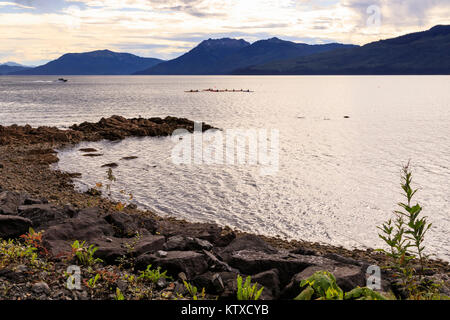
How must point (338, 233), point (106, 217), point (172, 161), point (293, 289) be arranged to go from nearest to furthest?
1. point (293, 289)
2. point (106, 217)
3. point (338, 233)
4. point (172, 161)

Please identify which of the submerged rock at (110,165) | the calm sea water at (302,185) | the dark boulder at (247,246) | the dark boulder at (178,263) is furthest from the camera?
the submerged rock at (110,165)

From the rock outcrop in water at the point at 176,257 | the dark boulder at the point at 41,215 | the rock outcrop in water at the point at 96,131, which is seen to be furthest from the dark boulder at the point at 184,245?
the rock outcrop in water at the point at 96,131

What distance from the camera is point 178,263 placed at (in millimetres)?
9477

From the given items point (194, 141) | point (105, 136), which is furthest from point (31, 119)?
point (194, 141)

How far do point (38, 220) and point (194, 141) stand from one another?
99.0 ft

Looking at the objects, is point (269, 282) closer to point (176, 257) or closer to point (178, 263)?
point (178, 263)

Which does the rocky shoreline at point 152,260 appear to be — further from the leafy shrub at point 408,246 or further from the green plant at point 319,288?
the green plant at point 319,288

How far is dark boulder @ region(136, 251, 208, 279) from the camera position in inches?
372

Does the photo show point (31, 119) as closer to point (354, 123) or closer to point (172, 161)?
point (172, 161)

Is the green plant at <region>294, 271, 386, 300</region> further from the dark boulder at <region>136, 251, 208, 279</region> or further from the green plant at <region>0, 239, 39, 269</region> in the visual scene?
the green plant at <region>0, 239, 39, 269</region>

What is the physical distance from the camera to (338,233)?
1741 centimetres

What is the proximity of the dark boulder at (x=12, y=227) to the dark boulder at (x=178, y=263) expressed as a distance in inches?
170

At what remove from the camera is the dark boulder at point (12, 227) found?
11.1 metres

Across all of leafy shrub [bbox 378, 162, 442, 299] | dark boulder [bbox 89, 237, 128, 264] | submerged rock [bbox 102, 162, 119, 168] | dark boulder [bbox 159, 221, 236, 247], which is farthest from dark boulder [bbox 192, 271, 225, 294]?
submerged rock [bbox 102, 162, 119, 168]
